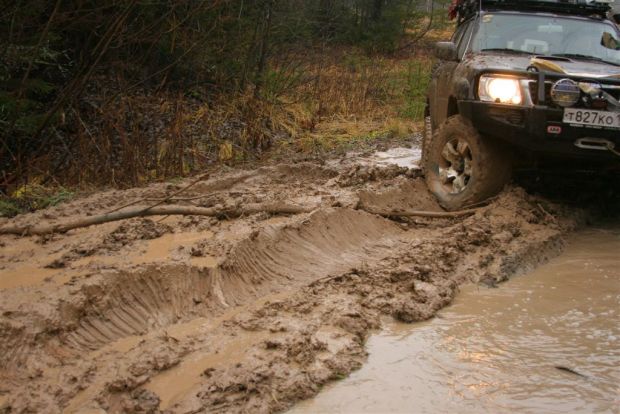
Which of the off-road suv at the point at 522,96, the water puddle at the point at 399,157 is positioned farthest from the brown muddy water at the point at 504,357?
the water puddle at the point at 399,157

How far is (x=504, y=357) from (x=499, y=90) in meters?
2.76

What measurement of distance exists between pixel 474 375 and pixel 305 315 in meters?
1.01

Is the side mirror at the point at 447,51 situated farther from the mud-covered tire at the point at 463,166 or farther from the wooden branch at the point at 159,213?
the wooden branch at the point at 159,213

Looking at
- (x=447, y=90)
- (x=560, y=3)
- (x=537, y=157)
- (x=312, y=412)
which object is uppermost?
(x=560, y=3)

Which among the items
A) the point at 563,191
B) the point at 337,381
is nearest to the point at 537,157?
the point at 563,191

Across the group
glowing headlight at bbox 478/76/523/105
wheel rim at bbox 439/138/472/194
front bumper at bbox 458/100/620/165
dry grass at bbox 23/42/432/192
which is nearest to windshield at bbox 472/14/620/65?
glowing headlight at bbox 478/76/523/105

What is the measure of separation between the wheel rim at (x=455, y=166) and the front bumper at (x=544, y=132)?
517 mm

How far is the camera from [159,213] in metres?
4.98

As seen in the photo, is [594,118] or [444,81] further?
[444,81]

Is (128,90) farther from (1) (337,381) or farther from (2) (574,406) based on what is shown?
(2) (574,406)

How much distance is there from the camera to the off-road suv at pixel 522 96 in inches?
200

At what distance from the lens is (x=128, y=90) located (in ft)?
29.2

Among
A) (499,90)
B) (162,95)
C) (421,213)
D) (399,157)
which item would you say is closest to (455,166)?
(421,213)

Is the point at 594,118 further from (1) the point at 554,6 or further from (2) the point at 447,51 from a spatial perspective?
(1) the point at 554,6
